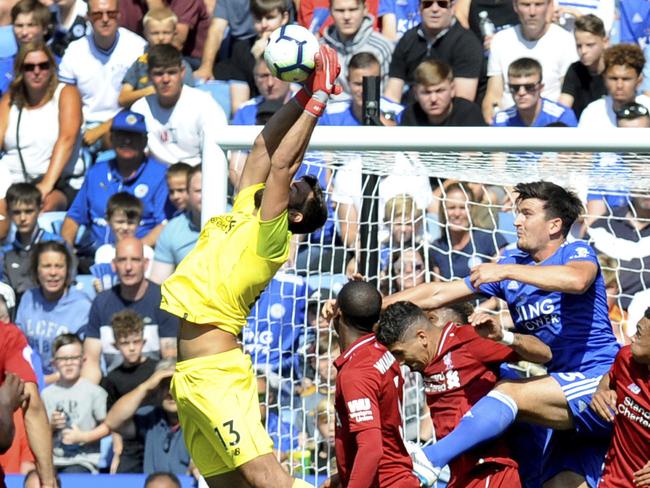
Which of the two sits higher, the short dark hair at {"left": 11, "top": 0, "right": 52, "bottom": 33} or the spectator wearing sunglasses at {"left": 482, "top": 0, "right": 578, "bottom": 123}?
the short dark hair at {"left": 11, "top": 0, "right": 52, "bottom": 33}

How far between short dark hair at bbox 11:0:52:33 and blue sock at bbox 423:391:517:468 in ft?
22.9

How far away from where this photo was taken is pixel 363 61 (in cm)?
1079

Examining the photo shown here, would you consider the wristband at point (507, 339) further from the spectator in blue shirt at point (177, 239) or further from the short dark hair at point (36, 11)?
the short dark hair at point (36, 11)

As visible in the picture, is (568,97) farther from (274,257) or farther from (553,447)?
(274,257)

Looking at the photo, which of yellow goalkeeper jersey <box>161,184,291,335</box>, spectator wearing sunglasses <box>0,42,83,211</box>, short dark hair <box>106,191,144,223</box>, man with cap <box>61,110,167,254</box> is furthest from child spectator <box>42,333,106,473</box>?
yellow goalkeeper jersey <box>161,184,291,335</box>

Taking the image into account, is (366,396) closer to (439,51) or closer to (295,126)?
(295,126)

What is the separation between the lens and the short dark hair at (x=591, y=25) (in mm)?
10875

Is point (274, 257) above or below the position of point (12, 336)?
above

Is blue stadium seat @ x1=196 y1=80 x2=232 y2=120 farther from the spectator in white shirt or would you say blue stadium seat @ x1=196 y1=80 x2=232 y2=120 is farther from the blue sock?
the blue sock

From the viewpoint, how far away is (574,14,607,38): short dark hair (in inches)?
428

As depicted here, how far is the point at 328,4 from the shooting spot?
12.0m

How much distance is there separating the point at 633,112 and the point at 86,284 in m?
4.52

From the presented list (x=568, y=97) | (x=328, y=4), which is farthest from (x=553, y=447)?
(x=328, y=4)

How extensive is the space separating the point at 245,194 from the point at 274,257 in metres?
0.47
